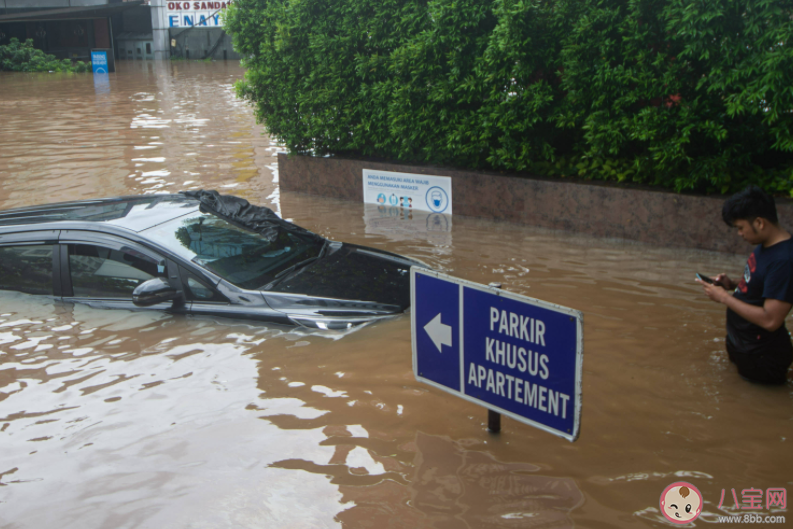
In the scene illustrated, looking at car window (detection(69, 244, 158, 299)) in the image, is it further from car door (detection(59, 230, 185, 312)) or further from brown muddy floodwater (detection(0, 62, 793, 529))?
brown muddy floodwater (detection(0, 62, 793, 529))

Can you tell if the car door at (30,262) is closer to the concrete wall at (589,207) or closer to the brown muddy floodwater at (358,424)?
the brown muddy floodwater at (358,424)

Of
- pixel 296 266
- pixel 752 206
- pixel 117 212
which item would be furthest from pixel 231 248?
pixel 752 206

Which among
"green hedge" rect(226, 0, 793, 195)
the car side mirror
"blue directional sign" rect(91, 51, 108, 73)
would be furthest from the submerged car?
"blue directional sign" rect(91, 51, 108, 73)

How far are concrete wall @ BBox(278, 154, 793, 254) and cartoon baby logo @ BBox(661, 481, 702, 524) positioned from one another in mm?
4774

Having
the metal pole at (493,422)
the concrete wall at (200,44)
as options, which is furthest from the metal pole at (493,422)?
the concrete wall at (200,44)

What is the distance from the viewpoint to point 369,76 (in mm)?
9969

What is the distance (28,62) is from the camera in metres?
38.3

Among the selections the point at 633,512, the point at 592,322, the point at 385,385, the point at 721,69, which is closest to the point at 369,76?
the point at 721,69

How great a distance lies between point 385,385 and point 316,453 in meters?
→ 0.92

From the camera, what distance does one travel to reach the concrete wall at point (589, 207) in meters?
7.66

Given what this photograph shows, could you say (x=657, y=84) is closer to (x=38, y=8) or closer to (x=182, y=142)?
(x=182, y=142)

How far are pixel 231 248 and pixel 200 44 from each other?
45.4 m

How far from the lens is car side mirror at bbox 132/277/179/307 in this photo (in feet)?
16.9

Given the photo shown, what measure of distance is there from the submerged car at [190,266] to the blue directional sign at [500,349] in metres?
1.71
